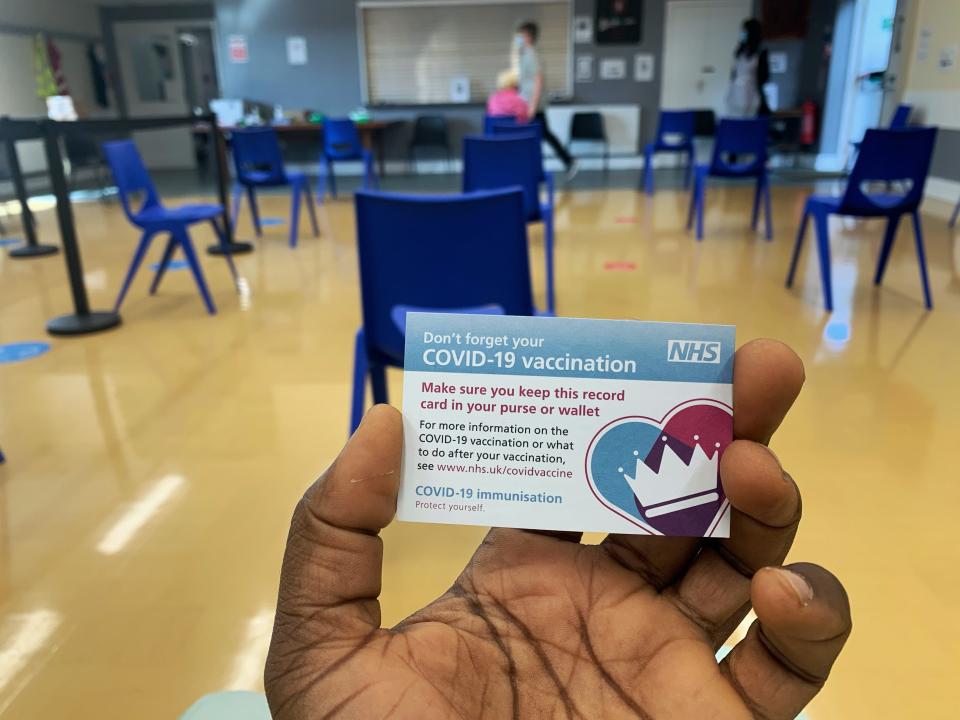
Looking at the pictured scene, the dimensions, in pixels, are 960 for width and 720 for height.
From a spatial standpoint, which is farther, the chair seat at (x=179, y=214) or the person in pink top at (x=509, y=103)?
the person in pink top at (x=509, y=103)

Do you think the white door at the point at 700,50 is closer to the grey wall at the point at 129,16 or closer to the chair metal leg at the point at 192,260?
the grey wall at the point at 129,16

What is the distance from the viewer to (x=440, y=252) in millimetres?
1468

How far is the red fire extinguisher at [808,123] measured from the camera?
8773 millimetres

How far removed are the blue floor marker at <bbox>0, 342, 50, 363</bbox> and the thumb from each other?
282 centimetres

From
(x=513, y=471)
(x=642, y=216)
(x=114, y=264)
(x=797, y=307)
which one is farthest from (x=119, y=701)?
(x=642, y=216)

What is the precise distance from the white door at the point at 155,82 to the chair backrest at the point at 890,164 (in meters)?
9.70

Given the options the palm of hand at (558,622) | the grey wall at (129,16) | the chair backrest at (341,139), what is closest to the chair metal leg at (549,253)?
the palm of hand at (558,622)

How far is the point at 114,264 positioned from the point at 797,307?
4.18m

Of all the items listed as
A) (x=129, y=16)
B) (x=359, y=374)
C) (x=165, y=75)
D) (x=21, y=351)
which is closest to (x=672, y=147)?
(x=21, y=351)

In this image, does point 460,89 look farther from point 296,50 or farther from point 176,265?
point 176,265

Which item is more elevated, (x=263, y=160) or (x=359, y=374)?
(x=263, y=160)

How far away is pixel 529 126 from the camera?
4.12m

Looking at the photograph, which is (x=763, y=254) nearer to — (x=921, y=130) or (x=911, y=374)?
(x=921, y=130)

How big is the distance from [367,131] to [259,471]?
24.2ft
